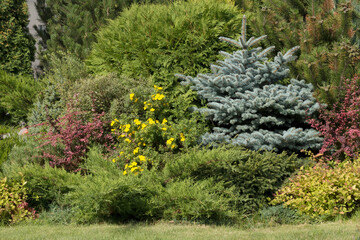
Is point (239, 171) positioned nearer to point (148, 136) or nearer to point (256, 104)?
point (256, 104)

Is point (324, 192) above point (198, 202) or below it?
below

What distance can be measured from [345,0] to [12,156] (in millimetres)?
6275

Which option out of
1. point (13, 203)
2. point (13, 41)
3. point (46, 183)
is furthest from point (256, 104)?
point (13, 41)

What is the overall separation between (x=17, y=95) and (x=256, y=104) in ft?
19.6

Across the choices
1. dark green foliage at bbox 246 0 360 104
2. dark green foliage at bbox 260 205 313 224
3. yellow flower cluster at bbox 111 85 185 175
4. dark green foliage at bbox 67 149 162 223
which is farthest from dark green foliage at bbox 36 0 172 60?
dark green foliage at bbox 260 205 313 224

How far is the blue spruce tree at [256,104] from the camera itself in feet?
19.8

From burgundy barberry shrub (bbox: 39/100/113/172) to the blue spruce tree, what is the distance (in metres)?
1.70

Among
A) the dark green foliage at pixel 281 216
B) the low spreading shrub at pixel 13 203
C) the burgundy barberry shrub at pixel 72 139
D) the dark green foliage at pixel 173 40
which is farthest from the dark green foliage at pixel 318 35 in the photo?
the low spreading shrub at pixel 13 203

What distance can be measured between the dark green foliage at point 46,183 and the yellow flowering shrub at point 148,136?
2.57ft

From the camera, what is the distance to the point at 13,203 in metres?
5.37

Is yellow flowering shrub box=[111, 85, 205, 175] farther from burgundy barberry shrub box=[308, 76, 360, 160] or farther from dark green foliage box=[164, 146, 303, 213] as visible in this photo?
burgundy barberry shrub box=[308, 76, 360, 160]

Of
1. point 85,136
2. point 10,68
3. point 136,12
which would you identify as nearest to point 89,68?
point 136,12

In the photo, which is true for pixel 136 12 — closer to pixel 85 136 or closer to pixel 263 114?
pixel 85 136

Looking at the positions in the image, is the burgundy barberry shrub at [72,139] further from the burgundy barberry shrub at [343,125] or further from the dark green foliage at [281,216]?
the burgundy barberry shrub at [343,125]
